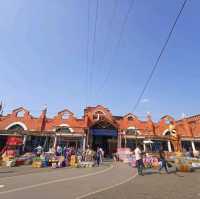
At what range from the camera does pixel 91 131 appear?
23.7 metres

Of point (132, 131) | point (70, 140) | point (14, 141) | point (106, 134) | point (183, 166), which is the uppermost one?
Result: point (132, 131)

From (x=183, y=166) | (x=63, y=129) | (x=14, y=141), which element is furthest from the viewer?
(x=63, y=129)

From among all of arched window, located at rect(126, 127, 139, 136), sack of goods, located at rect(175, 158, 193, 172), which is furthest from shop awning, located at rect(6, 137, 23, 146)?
sack of goods, located at rect(175, 158, 193, 172)

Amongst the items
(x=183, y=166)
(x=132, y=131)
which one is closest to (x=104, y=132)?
(x=132, y=131)

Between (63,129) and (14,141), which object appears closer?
(14,141)

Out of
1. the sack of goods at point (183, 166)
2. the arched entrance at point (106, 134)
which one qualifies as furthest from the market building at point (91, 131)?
the sack of goods at point (183, 166)

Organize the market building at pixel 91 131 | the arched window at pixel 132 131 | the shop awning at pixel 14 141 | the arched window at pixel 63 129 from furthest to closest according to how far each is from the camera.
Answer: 1. the arched window at pixel 132 131
2. the arched window at pixel 63 129
3. the market building at pixel 91 131
4. the shop awning at pixel 14 141

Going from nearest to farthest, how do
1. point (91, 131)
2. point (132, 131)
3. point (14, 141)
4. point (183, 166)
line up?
point (183, 166) → point (14, 141) → point (91, 131) → point (132, 131)

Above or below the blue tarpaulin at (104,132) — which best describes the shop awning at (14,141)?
below

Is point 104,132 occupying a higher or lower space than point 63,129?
lower

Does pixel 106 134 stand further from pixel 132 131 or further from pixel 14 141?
pixel 14 141

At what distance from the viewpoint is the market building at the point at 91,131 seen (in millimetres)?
23062

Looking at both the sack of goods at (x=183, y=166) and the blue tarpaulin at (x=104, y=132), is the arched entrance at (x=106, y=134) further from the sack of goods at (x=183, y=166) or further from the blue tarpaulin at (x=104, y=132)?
the sack of goods at (x=183, y=166)

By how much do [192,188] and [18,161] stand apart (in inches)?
581
